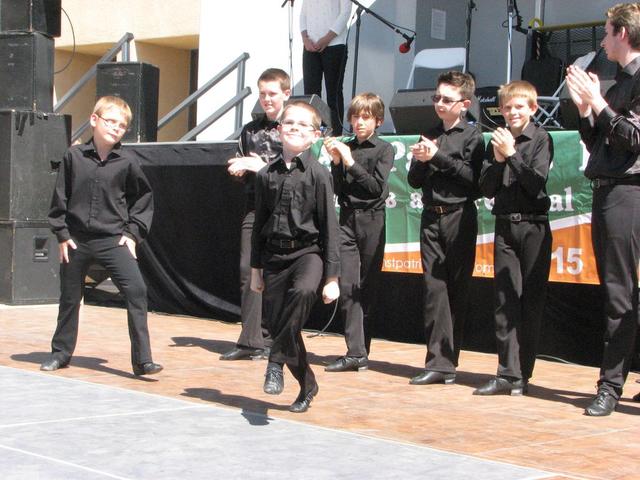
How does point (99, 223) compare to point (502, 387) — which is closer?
point (502, 387)

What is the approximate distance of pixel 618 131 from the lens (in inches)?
238

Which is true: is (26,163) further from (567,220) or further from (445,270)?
(567,220)

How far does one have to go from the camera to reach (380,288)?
31.2ft

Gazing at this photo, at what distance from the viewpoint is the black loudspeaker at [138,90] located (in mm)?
12383

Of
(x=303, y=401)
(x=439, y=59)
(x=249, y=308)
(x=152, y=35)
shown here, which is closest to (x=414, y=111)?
(x=249, y=308)

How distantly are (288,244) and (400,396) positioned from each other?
1422 mm

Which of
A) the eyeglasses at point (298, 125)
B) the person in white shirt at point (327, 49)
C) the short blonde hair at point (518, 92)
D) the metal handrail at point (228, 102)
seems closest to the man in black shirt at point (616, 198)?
the short blonde hair at point (518, 92)

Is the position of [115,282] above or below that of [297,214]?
below

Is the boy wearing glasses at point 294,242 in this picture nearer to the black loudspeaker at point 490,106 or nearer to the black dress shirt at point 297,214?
the black dress shirt at point 297,214

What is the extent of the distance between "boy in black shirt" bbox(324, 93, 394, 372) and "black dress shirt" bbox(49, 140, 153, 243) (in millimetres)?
1454

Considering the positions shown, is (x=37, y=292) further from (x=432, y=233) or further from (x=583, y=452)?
(x=583, y=452)

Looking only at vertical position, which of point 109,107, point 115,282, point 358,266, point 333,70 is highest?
point 333,70

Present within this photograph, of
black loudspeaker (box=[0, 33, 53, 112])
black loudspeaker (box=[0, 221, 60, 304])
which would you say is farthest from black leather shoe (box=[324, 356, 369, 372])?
black loudspeaker (box=[0, 33, 53, 112])

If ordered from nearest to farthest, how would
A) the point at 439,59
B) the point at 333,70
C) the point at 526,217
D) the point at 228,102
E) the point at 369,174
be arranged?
the point at 526,217 → the point at 369,174 → the point at 333,70 → the point at 439,59 → the point at 228,102
